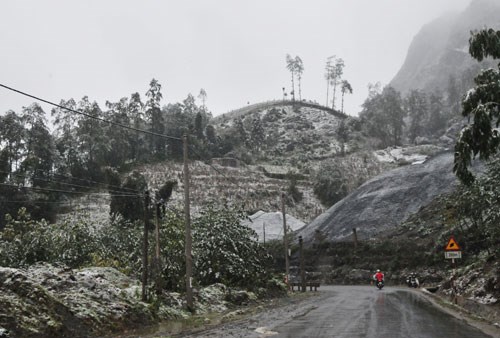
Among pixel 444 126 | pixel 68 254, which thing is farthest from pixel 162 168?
pixel 444 126

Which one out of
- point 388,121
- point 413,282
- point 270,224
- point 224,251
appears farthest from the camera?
point 388,121

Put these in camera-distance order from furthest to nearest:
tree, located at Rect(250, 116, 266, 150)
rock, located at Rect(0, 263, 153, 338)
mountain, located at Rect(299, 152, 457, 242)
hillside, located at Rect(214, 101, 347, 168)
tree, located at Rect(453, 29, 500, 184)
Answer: tree, located at Rect(250, 116, 266, 150), hillside, located at Rect(214, 101, 347, 168), mountain, located at Rect(299, 152, 457, 242), rock, located at Rect(0, 263, 153, 338), tree, located at Rect(453, 29, 500, 184)

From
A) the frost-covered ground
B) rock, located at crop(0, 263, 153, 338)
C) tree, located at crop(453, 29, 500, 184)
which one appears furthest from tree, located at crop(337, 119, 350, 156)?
A: tree, located at crop(453, 29, 500, 184)

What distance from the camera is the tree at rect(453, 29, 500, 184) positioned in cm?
1169

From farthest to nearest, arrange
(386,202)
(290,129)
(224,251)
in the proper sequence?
(290,129) → (386,202) → (224,251)

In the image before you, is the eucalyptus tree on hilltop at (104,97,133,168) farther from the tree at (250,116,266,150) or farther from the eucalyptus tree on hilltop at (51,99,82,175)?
the tree at (250,116,266,150)

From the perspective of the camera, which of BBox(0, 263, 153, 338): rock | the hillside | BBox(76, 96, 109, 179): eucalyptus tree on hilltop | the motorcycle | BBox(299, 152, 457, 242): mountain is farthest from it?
the hillside

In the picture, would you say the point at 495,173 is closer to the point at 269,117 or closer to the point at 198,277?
the point at 198,277

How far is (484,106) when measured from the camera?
1145cm

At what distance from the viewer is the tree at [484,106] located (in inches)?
460

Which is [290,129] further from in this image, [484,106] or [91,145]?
[484,106]

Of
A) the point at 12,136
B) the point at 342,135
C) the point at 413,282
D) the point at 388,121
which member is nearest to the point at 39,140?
the point at 12,136

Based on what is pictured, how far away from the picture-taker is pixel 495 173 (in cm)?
2908

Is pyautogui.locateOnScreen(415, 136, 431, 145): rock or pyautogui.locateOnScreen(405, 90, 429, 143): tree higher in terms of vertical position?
pyautogui.locateOnScreen(405, 90, 429, 143): tree
